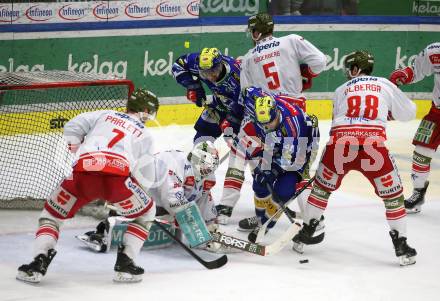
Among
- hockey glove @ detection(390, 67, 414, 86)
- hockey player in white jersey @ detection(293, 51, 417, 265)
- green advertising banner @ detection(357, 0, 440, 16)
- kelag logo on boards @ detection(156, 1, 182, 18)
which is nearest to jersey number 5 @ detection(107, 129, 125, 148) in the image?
hockey player in white jersey @ detection(293, 51, 417, 265)

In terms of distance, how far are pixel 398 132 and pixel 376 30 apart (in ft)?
3.95

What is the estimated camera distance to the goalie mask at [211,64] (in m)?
7.26

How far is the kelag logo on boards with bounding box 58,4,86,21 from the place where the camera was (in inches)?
386

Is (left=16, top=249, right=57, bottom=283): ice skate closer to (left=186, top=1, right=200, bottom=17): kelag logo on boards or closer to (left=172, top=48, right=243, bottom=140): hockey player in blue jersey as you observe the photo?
(left=172, top=48, right=243, bottom=140): hockey player in blue jersey

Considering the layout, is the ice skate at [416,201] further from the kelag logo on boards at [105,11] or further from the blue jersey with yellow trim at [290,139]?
the kelag logo on boards at [105,11]

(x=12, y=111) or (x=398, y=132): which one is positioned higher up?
(x=12, y=111)

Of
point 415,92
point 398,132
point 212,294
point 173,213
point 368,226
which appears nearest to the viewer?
point 212,294

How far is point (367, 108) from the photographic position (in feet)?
21.1

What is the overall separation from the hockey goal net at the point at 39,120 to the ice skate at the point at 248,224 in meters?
1.22

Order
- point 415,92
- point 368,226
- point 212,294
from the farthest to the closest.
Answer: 1. point 415,92
2. point 368,226
3. point 212,294

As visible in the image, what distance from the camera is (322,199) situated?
21.6ft

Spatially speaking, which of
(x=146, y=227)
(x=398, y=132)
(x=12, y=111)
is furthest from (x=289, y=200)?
(x=398, y=132)

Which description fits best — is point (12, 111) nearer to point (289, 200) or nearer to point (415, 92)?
point (289, 200)

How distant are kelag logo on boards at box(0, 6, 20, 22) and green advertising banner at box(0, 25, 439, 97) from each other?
0.63 ft
